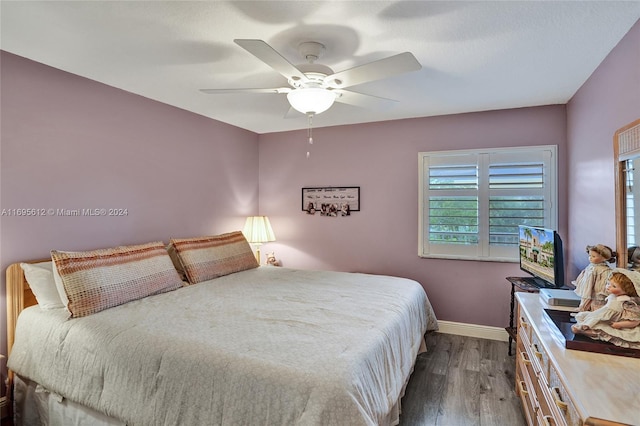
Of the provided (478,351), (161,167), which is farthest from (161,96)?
(478,351)

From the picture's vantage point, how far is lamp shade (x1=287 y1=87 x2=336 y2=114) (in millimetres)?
1969

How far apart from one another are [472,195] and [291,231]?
2220 millimetres

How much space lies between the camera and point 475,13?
5.49 ft

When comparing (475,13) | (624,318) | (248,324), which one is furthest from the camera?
(248,324)

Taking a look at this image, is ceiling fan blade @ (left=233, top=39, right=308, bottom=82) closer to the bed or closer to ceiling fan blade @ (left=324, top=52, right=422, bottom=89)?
ceiling fan blade @ (left=324, top=52, right=422, bottom=89)

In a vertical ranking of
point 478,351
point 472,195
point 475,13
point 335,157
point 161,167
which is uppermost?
point 475,13

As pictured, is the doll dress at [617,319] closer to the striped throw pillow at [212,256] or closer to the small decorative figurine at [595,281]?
the small decorative figurine at [595,281]

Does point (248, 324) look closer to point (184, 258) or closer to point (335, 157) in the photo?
point (184, 258)

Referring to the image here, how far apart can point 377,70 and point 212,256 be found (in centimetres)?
222

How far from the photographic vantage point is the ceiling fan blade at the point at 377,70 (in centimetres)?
166

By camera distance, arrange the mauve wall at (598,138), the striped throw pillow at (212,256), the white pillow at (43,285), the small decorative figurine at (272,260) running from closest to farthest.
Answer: the mauve wall at (598,138), the white pillow at (43,285), the striped throw pillow at (212,256), the small decorative figurine at (272,260)

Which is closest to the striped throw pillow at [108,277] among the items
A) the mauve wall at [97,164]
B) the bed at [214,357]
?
the bed at [214,357]

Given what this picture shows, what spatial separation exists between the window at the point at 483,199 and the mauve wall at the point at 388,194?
9 cm

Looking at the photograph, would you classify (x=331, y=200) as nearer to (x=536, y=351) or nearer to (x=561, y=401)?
(x=536, y=351)
